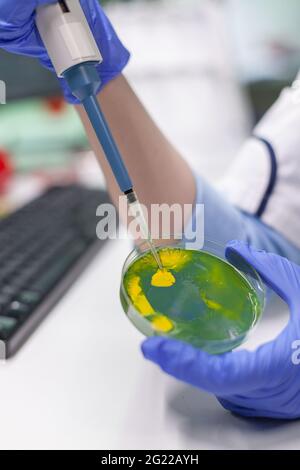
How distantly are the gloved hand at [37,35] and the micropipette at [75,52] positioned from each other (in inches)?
0.5

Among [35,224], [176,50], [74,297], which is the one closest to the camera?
[74,297]

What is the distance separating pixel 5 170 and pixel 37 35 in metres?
0.71

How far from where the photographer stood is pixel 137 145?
20.6 inches

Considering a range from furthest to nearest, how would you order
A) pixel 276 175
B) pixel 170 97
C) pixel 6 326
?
pixel 170 97, pixel 276 175, pixel 6 326

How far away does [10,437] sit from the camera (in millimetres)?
397

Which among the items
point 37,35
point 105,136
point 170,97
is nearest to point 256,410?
point 105,136

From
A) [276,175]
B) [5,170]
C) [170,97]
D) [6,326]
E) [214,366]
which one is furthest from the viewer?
[170,97]

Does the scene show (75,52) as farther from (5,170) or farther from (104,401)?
(5,170)

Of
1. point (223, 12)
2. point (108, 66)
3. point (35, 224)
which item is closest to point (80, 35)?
point (108, 66)

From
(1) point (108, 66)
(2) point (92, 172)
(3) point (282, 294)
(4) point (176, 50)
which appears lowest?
(2) point (92, 172)

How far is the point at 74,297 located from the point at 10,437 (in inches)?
9.3

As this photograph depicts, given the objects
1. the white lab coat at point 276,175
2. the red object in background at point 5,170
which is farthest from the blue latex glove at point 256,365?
the red object in background at point 5,170

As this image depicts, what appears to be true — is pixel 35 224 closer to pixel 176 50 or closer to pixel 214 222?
pixel 214 222
